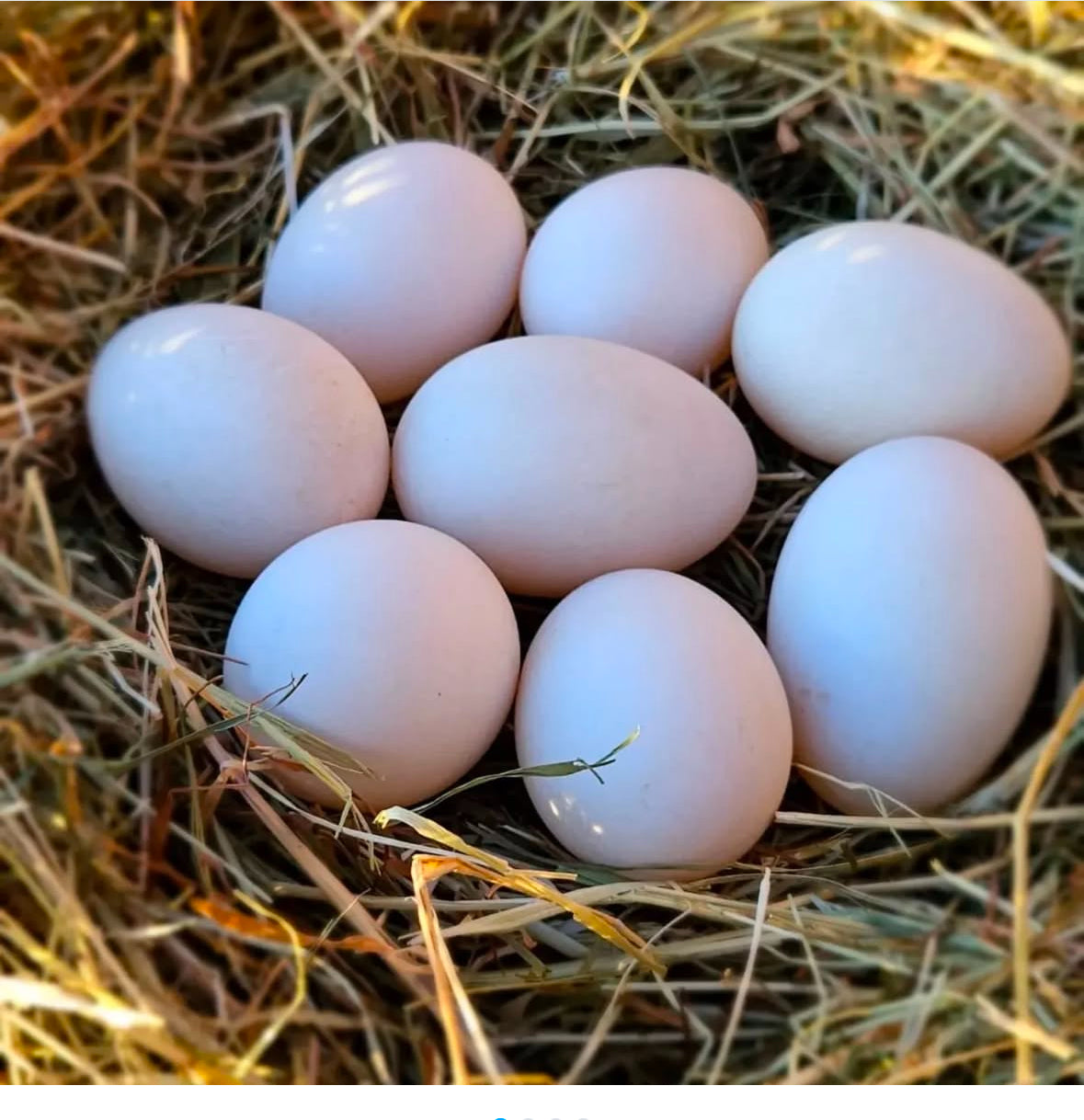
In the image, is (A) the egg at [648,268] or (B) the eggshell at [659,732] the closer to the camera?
(B) the eggshell at [659,732]

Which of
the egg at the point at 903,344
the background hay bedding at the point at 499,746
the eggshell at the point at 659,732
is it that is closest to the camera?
the background hay bedding at the point at 499,746

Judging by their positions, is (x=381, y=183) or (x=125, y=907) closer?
(x=125, y=907)

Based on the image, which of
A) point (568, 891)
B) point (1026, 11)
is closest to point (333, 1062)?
point (568, 891)

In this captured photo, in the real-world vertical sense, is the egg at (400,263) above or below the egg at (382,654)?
above

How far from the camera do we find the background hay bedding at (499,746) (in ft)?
1.65

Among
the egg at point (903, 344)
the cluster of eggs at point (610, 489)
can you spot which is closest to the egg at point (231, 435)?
the cluster of eggs at point (610, 489)

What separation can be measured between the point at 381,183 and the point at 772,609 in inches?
16.3

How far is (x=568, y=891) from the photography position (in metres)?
0.64

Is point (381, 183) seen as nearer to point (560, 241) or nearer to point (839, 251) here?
point (560, 241)

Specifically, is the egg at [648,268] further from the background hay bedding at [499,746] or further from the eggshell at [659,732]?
the eggshell at [659,732]

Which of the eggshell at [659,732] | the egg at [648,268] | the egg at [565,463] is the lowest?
the eggshell at [659,732]

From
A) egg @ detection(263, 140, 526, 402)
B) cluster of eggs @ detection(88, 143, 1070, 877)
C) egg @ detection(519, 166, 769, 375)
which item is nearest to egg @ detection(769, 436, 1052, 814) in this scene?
cluster of eggs @ detection(88, 143, 1070, 877)

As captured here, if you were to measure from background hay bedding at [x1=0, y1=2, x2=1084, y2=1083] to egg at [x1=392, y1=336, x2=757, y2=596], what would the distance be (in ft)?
0.26

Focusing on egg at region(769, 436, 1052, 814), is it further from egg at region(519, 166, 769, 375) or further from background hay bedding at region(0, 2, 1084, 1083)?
egg at region(519, 166, 769, 375)
